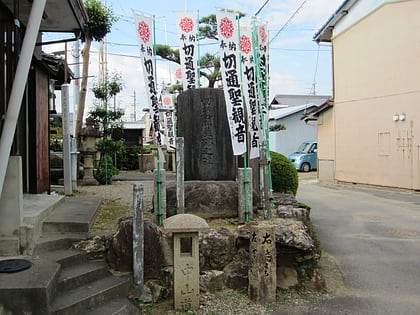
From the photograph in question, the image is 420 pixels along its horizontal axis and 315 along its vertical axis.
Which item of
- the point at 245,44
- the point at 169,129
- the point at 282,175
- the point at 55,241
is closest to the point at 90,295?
the point at 55,241

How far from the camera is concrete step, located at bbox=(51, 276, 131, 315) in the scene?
4.01 metres

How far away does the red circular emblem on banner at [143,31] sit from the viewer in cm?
624

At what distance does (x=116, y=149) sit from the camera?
14297 millimetres

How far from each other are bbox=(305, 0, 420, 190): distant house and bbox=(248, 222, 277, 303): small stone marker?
38.5ft

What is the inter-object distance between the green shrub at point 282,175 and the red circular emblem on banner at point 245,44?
3326 millimetres

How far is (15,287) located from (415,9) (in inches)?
626


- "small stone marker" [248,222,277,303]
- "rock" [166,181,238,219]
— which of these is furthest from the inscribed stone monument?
"small stone marker" [248,222,277,303]

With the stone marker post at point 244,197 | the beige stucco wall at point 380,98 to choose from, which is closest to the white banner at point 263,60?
the stone marker post at point 244,197

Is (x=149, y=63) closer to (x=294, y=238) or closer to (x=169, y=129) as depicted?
(x=294, y=238)

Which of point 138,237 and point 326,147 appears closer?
point 138,237

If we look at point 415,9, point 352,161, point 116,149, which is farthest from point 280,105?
point 116,149

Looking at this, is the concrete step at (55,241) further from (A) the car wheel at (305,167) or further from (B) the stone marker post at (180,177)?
(A) the car wheel at (305,167)

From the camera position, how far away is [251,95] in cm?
663

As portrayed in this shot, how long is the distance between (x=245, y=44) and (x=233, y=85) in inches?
40.0
